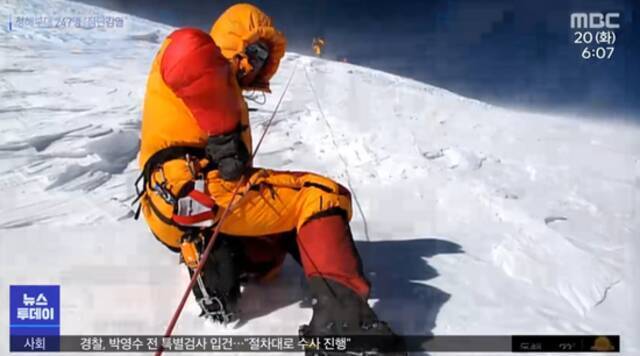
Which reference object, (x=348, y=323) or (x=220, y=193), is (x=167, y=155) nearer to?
(x=220, y=193)

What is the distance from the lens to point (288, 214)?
984 millimetres

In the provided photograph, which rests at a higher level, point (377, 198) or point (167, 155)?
point (167, 155)

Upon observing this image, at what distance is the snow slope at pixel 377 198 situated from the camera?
1023 millimetres

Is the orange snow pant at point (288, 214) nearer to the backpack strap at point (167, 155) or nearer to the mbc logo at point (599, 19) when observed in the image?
the backpack strap at point (167, 155)

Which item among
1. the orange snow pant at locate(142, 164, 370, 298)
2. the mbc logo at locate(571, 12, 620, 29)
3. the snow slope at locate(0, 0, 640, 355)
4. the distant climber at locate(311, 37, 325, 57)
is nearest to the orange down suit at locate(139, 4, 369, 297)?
the orange snow pant at locate(142, 164, 370, 298)

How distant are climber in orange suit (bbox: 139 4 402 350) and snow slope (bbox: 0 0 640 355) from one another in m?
0.10

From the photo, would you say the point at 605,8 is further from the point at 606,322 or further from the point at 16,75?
the point at 16,75

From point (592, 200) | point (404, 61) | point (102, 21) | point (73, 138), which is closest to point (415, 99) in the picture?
point (404, 61)

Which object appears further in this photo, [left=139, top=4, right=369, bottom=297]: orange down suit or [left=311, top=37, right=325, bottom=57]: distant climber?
[left=311, top=37, right=325, bottom=57]: distant climber

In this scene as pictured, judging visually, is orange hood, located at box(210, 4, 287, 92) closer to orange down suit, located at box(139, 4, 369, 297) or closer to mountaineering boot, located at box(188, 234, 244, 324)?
orange down suit, located at box(139, 4, 369, 297)

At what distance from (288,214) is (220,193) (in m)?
0.12

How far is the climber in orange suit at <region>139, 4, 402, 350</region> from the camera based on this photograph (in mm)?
914
